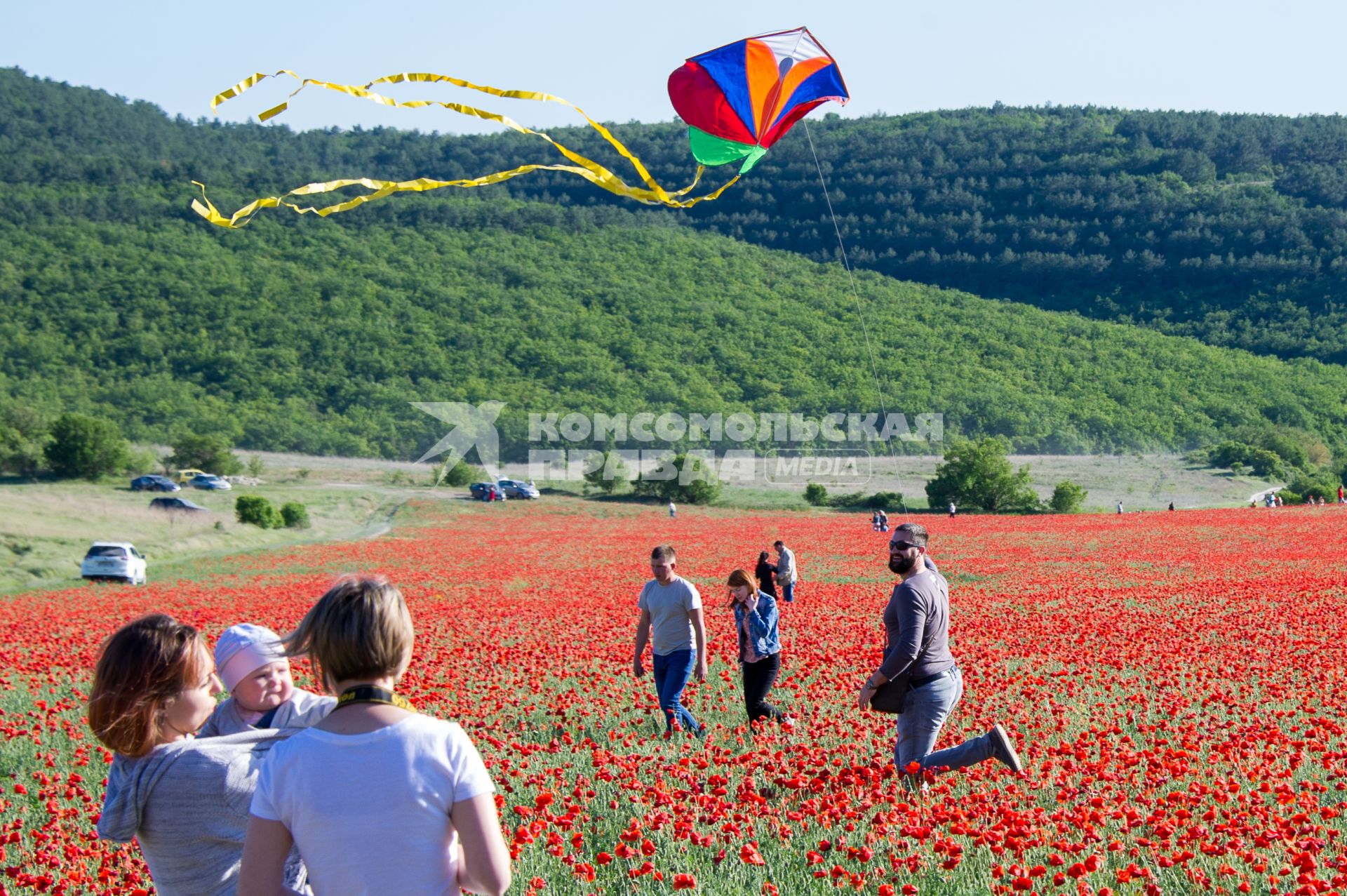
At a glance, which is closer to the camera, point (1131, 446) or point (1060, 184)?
point (1131, 446)

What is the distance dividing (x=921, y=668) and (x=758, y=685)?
2.62 meters

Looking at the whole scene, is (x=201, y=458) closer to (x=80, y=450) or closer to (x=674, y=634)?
(x=80, y=450)

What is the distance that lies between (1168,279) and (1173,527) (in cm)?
13041

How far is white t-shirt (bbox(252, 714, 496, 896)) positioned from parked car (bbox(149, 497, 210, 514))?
140 ft

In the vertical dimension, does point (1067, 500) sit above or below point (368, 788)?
below

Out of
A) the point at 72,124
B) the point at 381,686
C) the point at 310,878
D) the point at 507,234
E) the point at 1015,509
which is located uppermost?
the point at 72,124

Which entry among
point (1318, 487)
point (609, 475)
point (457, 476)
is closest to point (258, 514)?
point (609, 475)

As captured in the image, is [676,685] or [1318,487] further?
[1318,487]

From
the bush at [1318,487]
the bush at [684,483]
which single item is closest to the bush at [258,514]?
the bush at [684,483]

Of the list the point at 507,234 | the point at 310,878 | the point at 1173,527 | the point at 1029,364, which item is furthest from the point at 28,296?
the point at 310,878

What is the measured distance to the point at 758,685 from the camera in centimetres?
895

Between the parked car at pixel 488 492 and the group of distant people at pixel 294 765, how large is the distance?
55114 millimetres

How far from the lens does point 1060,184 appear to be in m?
178

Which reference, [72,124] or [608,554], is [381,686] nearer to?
[608,554]
